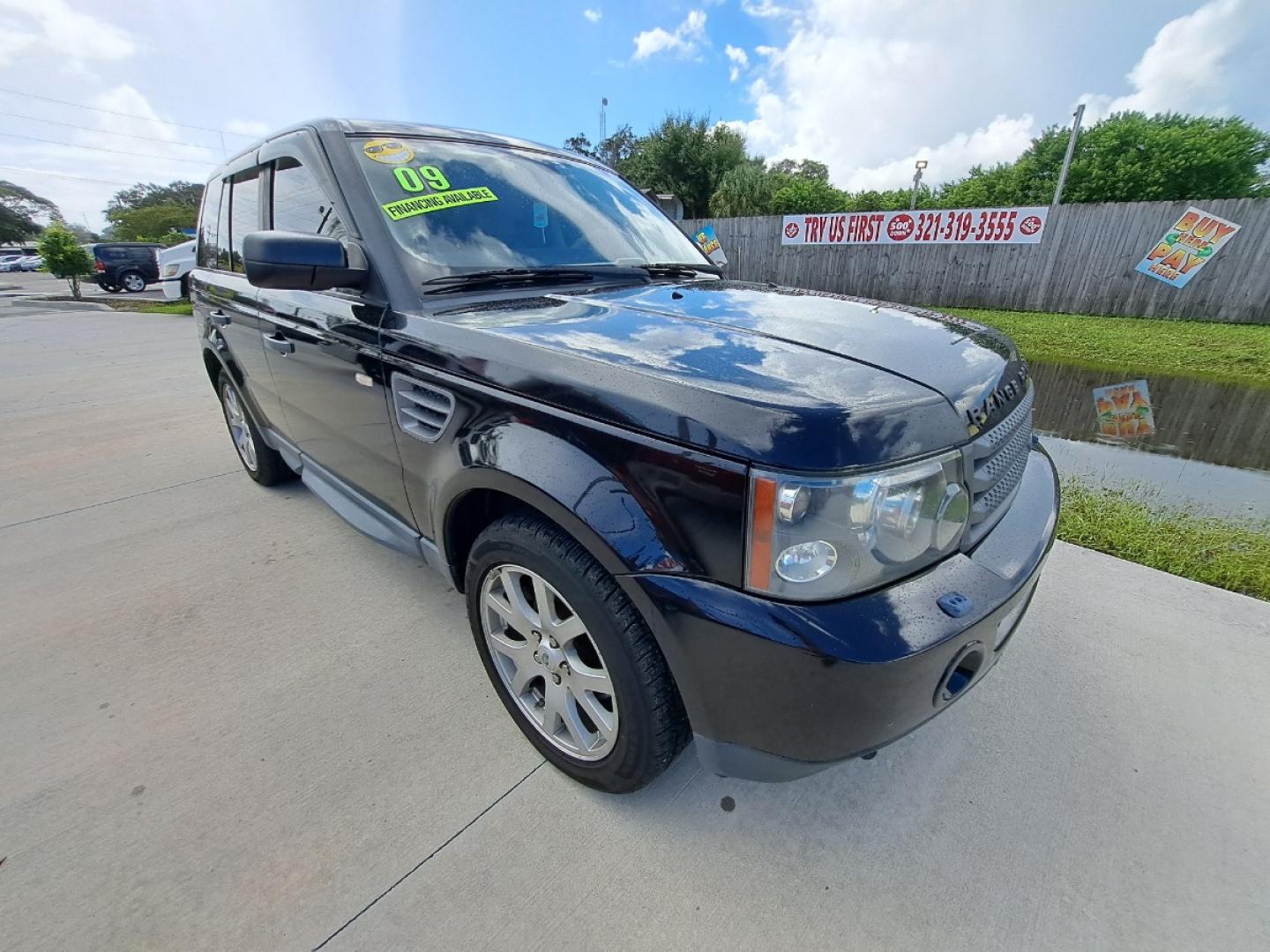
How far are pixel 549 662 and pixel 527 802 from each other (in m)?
0.41

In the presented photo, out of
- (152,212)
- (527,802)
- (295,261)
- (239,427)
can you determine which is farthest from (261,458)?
(152,212)

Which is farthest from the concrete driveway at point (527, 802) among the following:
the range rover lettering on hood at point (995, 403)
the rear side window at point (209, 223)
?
the rear side window at point (209, 223)

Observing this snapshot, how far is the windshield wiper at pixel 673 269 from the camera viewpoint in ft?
7.59

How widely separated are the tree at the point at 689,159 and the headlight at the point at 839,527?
2714 cm

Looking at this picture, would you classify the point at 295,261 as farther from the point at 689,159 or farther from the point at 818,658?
the point at 689,159

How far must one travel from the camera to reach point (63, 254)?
18.4 meters

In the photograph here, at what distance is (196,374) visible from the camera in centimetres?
715

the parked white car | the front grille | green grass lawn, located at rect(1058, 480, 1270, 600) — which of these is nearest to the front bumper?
the front grille

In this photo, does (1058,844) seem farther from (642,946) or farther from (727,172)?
(727,172)

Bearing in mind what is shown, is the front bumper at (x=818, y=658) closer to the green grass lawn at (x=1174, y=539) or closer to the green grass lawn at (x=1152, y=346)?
the green grass lawn at (x=1174, y=539)

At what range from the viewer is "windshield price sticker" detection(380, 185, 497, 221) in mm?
1896

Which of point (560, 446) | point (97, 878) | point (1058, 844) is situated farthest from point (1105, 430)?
point (97, 878)

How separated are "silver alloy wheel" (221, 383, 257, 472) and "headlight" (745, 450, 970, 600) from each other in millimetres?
3547

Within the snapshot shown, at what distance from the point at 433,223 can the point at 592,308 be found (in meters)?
0.67
